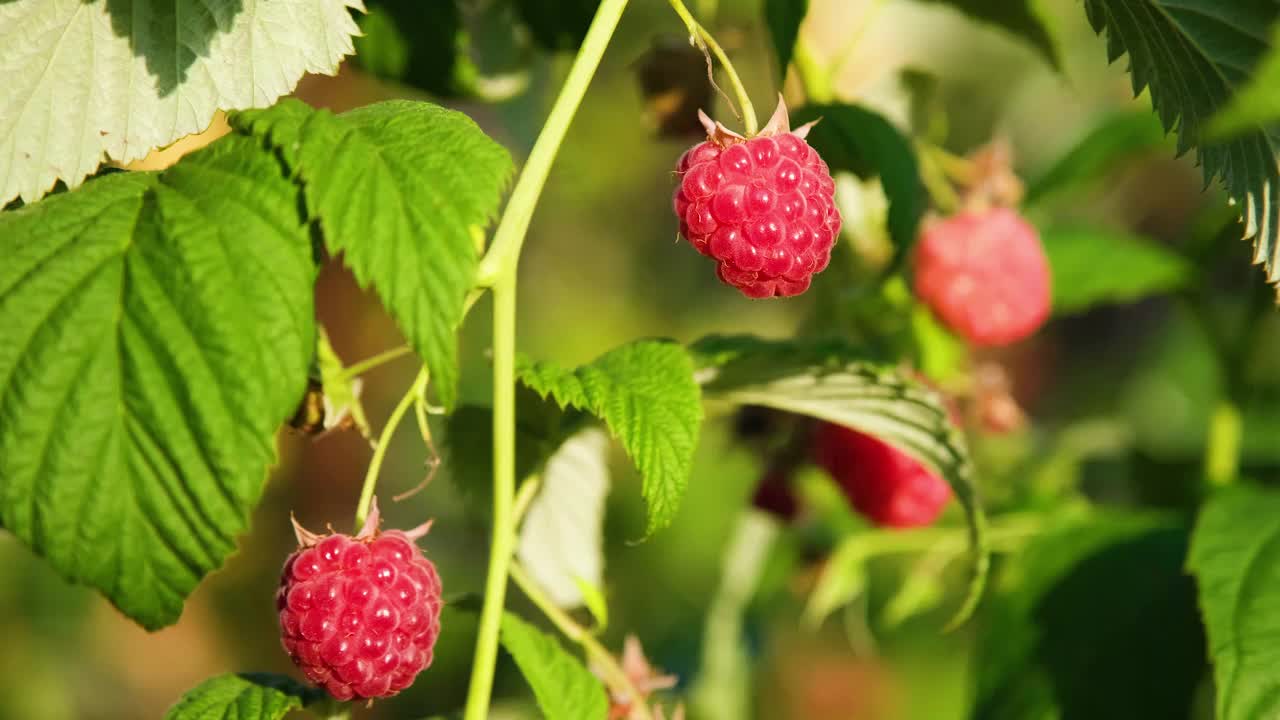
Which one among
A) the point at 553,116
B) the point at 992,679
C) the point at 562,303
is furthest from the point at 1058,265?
the point at 562,303

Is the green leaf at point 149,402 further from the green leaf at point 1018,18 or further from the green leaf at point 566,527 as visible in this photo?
the green leaf at point 1018,18

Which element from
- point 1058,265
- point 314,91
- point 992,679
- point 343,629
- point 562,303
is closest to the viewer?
point 343,629

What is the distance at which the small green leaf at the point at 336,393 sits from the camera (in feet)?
2.43

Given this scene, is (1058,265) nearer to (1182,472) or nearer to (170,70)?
(1182,472)

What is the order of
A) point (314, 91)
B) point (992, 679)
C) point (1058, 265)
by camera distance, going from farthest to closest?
1. point (314, 91)
2. point (1058, 265)
3. point (992, 679)

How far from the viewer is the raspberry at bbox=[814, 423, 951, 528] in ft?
4.24

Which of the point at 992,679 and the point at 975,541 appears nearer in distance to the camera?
the point at 975,541

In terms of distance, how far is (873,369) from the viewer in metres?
0.84

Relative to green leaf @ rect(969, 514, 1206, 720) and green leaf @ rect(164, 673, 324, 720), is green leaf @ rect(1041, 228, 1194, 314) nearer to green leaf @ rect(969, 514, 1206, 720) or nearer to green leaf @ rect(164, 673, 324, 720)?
green leaf @ rect(969, 514, 1206, 720)

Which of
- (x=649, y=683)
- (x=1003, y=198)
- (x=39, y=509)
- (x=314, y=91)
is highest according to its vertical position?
(x=314, y=91)

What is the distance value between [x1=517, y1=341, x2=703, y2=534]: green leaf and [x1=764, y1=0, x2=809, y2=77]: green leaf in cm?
20

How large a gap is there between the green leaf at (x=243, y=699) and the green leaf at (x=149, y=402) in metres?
0.15

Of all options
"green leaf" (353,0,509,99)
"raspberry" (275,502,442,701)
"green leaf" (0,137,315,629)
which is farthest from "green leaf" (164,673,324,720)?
"green leaf" (353,0,509,99)

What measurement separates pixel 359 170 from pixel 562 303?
308cm
